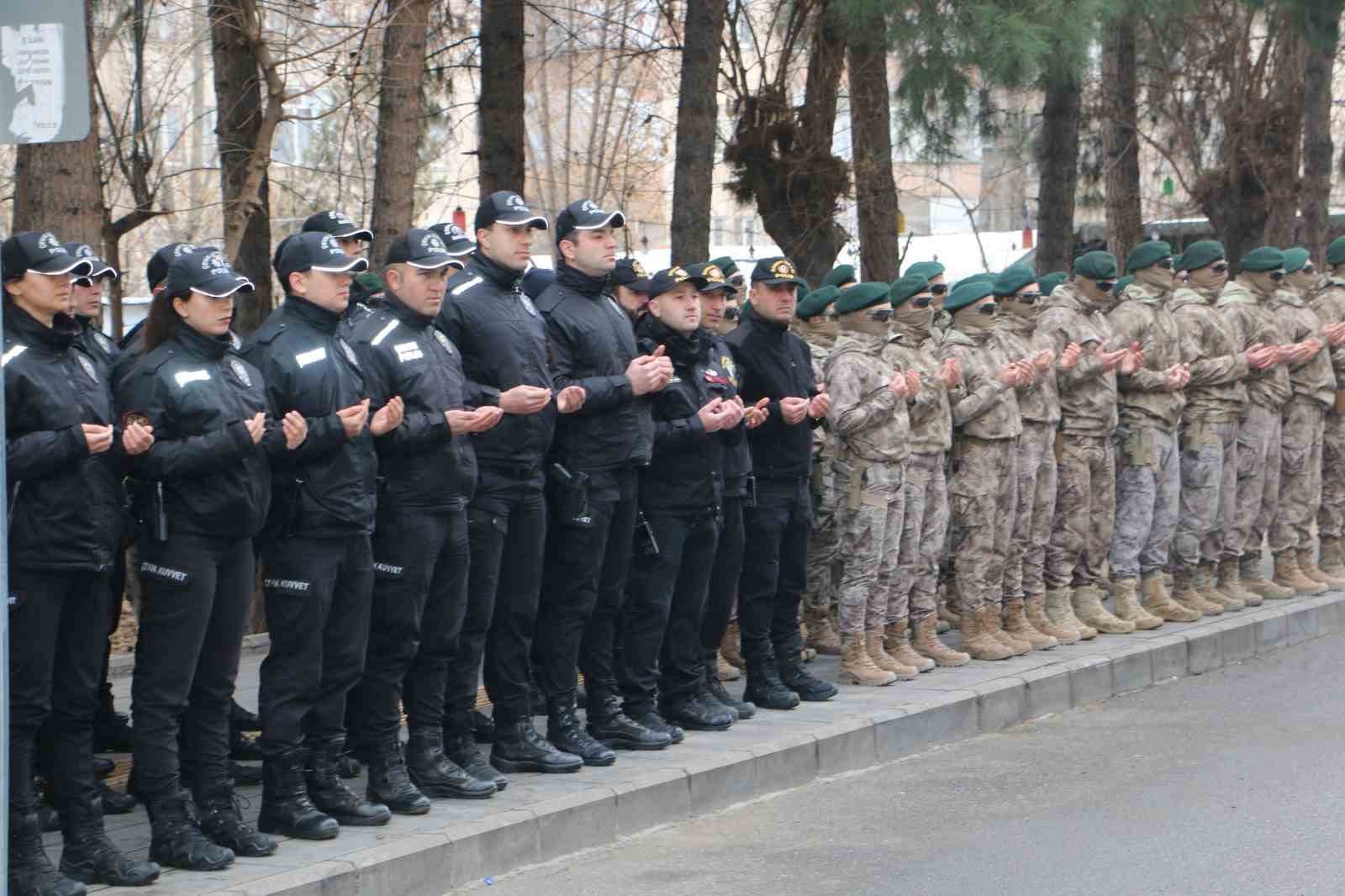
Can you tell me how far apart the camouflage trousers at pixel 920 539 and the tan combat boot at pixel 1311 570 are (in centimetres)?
403

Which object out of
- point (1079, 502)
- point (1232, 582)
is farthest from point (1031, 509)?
point (1232, 582)

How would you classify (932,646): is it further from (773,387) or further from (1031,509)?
(773,387)

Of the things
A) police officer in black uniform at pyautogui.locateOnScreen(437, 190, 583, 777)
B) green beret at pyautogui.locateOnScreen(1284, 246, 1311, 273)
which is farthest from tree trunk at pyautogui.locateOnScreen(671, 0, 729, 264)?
police officer in black uniform at pyautogui.locateOnScreen(437, 190, 583, 777)

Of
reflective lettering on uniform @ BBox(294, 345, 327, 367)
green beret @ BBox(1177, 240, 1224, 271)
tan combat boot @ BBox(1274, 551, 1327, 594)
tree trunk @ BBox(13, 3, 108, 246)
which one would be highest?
tree trunk @ BBox(13, 3, 108, 246)

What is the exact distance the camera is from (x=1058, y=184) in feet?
57.1

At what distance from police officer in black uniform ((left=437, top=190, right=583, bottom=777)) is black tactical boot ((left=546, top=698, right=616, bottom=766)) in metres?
0.14

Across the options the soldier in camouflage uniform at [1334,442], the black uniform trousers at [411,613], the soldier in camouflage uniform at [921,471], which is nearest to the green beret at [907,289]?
the soldier in camouflage uniform at [921,471]

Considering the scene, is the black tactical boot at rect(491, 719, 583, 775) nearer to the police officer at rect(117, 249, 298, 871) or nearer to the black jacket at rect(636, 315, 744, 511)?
the black jacket at rect(636, 315, 744, 511)

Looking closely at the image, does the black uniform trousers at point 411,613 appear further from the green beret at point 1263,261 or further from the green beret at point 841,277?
the green beret at point 1263,261

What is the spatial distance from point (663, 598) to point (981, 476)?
9.14 feet

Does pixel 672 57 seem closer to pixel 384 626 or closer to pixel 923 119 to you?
pixel 923 119

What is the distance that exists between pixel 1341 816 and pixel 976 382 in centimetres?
368

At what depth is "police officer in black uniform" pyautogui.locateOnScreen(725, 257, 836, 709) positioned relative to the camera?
30.3 feet

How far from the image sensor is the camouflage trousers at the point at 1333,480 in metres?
13.5
